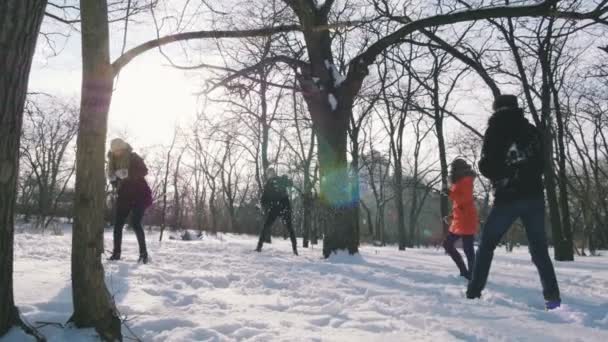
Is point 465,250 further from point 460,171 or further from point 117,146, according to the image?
point 117,146

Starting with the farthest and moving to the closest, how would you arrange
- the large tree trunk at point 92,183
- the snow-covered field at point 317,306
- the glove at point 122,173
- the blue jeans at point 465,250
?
the glove at point 122,173 < the blue jeans at point 465,250 < the snow-covered field at point 317,306 < the large tree trunk at point 92,183

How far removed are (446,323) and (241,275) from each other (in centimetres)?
281

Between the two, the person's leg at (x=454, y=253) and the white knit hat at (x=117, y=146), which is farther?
the white knit hat at (x=117, y=146)

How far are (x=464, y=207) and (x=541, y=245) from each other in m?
1.73

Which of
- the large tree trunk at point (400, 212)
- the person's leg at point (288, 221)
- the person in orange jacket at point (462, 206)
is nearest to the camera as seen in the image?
the person in orange jacket at point (462, 206)

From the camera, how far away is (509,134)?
141 inches

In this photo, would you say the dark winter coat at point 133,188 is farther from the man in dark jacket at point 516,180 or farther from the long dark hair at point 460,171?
the man in dark jacket at point 516,180

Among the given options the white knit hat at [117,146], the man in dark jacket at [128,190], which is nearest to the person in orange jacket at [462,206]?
the man in dark jacket at [128,190]

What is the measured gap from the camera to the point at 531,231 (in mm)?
3594

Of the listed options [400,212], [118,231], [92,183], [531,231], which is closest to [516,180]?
[531,231]

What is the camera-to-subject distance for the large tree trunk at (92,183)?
7.26ft

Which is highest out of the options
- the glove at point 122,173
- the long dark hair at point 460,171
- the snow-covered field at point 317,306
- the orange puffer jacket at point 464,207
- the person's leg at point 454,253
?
the long dark hair at point 460,171

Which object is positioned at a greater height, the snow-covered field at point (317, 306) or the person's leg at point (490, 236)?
the person's leg at point (490, 236)

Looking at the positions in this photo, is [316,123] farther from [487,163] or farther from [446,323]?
[446,323]
